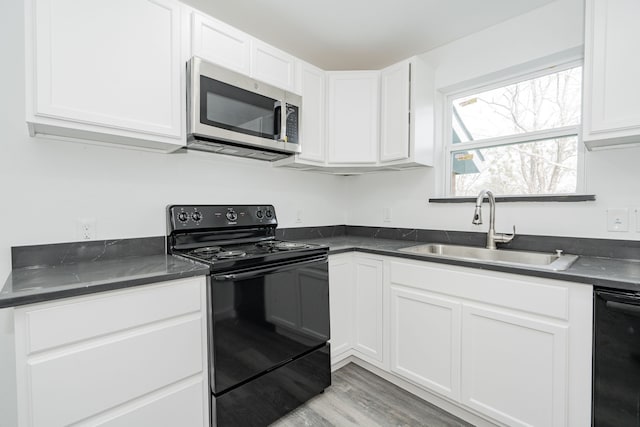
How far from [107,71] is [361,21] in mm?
1585

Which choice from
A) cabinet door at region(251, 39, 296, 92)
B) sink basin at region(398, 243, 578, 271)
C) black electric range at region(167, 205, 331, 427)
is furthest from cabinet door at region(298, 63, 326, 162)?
sink basin at region(398, 243, 578, 271)

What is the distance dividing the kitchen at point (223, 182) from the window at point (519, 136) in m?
0.16

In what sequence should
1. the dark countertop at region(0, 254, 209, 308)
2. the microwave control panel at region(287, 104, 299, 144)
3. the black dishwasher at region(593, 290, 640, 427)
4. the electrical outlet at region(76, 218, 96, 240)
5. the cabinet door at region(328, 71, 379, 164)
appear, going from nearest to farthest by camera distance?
the dark countertop at region(0, 254, 209, 308)
the black dishwasher at region(593, 290, 640, 427)
the electrical outlet at region(76, 218, 96, 240)
the microwave control panel at region(287, 104, 299, 144)
the cabinet door at region(328, 71, 379, 164)

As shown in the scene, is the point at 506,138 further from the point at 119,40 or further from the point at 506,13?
the point at 119,40

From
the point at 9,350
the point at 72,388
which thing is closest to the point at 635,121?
the point at 72,388

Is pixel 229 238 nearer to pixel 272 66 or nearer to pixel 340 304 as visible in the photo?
pixel 340 304

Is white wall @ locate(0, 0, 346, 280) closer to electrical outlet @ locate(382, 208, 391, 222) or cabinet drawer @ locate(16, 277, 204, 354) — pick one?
cabinet drawer @ locate(16, 277, 204, 354)

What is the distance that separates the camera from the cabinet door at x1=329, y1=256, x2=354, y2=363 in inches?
82.9

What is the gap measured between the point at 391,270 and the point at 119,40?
195 centimetres

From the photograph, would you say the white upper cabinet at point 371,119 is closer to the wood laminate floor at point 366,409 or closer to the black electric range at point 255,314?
the black electric range at point 255,314

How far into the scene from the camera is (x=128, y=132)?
57.3 inches

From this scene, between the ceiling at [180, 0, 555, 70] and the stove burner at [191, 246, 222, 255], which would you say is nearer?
the stove burner at [191, 246, 222, 255]

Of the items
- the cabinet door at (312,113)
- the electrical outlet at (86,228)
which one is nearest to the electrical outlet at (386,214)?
the cabinet door at (312,113)

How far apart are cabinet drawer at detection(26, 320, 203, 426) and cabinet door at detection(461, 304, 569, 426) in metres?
1.42
